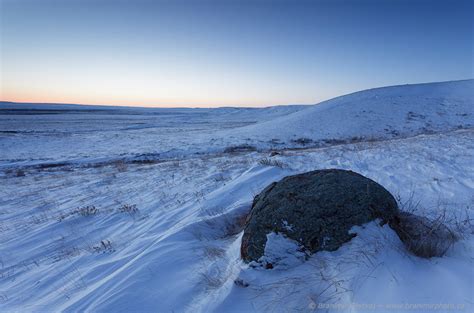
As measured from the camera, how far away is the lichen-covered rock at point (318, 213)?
3127 mm

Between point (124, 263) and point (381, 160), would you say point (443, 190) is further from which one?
point (124, 263)

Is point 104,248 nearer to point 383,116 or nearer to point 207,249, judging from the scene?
point 207,249

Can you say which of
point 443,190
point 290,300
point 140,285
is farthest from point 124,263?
point 443,190

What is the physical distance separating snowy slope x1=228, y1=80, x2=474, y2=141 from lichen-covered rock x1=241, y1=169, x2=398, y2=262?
1954 centimetres

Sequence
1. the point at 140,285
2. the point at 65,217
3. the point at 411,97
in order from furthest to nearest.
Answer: the point at 411,97 → the point at 65,217 → the point at 140,285

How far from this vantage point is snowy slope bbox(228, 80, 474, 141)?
80.2 ft

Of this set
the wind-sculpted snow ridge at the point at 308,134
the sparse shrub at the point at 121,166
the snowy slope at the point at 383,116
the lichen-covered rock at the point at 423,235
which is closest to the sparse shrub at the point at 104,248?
the lichen-covered rock at the point at 423,235

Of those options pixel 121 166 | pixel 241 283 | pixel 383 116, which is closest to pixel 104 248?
pixel 241 283

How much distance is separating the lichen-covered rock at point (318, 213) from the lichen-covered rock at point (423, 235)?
201mm

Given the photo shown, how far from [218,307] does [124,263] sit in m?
1.67

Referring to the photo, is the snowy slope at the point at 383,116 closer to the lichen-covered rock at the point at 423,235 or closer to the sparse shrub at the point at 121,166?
the sparse shrub at the point at 121,166

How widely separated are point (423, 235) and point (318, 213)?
3.76 feet

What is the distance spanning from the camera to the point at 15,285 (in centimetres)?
378

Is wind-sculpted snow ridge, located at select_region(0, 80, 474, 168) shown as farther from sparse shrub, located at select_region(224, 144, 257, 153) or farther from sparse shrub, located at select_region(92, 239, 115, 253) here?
sparse shrub, located at select_region(92, 239, 115, 253)
